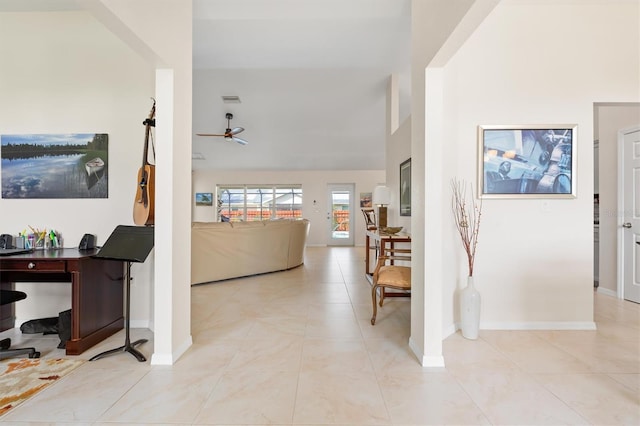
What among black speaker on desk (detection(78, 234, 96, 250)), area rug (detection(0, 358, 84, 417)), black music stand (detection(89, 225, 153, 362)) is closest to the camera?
area rug (detection(0, 358, 84, 417))

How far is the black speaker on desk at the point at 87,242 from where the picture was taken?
2.61m

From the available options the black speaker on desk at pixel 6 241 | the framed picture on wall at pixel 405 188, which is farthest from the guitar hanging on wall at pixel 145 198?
the framed picture on wall at pixel 405 188

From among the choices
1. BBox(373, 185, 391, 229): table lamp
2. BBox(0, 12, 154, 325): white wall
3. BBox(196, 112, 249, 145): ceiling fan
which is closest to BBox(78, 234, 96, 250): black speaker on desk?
BBox(0, 12, 154, 325): white wall

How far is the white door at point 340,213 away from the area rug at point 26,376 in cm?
790

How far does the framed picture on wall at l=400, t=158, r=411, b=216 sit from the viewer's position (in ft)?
12.2

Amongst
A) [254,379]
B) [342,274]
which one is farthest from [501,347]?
[342,274]

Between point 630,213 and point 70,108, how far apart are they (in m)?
6.17

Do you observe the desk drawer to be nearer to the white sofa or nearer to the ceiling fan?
the white sofa

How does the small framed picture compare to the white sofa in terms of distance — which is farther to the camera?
the small framed picture

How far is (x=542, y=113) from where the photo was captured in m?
2.75

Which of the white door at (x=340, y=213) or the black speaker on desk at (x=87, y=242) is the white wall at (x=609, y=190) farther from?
the white door at (x=340, y=213)

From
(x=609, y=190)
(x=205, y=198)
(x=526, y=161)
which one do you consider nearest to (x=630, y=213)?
(x=609, y=190)

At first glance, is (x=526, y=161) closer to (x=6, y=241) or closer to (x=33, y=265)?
(x=33, y=265)

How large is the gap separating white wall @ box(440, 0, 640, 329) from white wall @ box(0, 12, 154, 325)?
2971 millimetres
